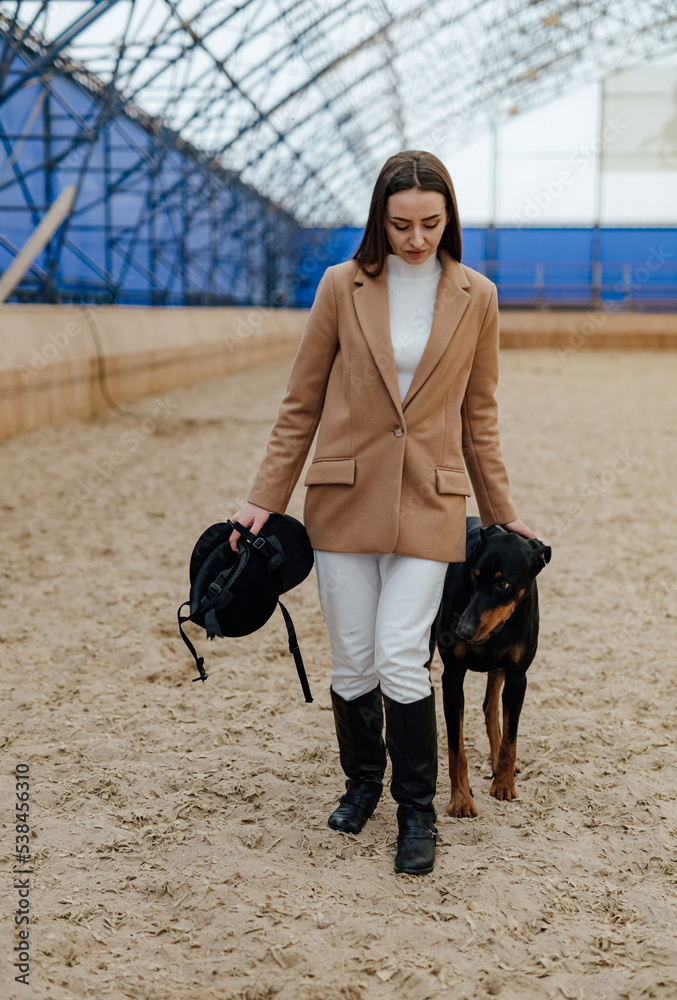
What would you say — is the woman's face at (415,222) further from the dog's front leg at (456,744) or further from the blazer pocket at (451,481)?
the dog's front leg at (456,744)

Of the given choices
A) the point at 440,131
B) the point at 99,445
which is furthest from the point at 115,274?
the point at 440,131

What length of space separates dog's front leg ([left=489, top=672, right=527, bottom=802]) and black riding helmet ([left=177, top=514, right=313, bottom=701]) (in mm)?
496

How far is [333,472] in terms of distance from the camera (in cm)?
216

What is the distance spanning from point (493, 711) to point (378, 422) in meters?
0.94

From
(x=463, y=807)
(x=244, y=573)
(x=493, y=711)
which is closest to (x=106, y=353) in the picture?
(x=493, y=711)

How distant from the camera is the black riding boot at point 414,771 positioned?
2.16 m

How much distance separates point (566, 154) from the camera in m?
24.8

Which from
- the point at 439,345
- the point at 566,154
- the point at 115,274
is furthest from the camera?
the point at 566,154

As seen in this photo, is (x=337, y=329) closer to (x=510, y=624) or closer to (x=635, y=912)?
(x=510, y=624)

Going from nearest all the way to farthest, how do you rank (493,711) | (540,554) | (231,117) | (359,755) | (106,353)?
(540,554)
(359,755)
(493,711)
(106,353)
(231,117)

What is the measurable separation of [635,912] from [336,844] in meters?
0.66

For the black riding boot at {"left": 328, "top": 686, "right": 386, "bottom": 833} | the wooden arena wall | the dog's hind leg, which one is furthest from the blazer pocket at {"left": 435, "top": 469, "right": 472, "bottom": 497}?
the wooden arena wall

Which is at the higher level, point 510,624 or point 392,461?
point 392,461

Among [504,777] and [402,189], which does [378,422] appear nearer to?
[402,189]
